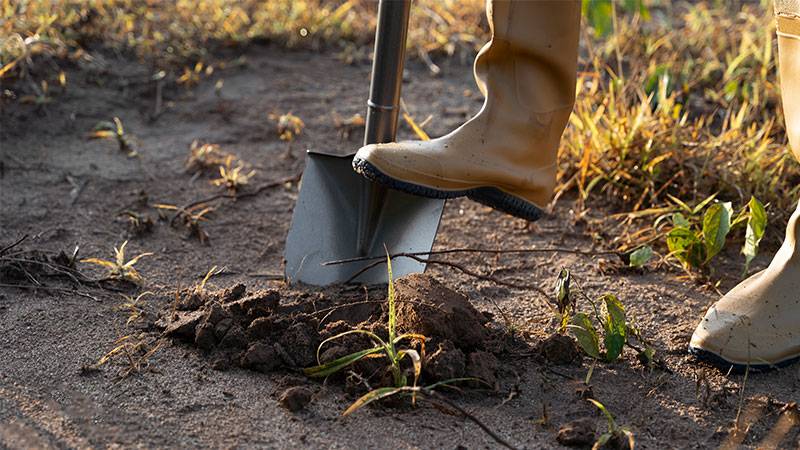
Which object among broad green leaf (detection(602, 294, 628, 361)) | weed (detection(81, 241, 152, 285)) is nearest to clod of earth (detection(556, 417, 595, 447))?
broad green leaf (detection(602, 294, 628, 361))

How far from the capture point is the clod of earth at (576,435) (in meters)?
1.70

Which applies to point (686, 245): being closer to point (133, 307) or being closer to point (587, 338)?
point (587, 338)

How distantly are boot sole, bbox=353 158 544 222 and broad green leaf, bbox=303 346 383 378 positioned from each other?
0.44 metres

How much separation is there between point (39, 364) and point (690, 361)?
1.39 metres

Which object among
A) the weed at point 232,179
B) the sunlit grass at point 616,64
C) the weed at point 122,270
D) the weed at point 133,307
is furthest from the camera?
the weed at point 232,179

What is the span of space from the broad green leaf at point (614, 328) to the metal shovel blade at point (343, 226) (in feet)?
1.73

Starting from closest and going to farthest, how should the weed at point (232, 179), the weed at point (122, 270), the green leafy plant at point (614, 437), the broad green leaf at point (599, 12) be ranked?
the green leafy plant at point (614, 437), the weed at point (122, 270), the weed at point (232, 179), the broad green leaf at point (599, 12)

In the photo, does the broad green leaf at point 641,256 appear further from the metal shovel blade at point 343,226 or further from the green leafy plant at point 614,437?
the green leafy plant at point 614,437

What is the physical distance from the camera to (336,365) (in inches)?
72.2

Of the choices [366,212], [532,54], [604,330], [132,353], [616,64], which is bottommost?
[132,353]

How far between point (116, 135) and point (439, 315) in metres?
1.80

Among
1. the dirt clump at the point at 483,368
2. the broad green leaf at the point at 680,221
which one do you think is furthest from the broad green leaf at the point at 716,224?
the dirt clump at the point at 483,368

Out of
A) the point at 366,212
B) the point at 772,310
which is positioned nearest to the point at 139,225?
the point at 366,212

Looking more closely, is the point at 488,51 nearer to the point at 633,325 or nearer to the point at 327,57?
the point at 633,325
